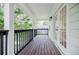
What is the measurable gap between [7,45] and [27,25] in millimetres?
12695

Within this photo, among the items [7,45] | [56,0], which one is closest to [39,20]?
[7,45]

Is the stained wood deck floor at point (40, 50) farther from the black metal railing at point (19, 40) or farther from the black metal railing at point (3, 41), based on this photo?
the black metal railing at point (3, 41)

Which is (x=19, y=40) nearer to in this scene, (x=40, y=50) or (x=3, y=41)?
(x=40, y=50)

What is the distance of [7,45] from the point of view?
3.92 m

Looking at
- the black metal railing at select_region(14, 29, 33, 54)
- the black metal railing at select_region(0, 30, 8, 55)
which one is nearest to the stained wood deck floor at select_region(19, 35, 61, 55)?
the black metal railing at select_region(14, 29, 33, 54)

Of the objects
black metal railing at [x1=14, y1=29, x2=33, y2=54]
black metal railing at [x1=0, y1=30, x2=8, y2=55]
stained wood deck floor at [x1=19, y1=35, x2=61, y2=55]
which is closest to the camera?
black metal railing at [x1=0, y1=30, x2=8, y2=55]

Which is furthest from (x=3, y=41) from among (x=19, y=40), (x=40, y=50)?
(x=40, y=50)

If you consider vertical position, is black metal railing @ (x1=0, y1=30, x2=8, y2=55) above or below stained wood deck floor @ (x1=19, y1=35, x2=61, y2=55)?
above

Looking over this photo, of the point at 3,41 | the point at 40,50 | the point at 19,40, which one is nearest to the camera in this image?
the point at 3,41

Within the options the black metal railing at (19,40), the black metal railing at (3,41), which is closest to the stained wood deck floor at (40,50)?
the black metal railing at (19,40)

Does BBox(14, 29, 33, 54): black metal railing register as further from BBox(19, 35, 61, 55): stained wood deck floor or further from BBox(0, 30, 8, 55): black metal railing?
BBox(0, 30, 8, 55): black metal railing
